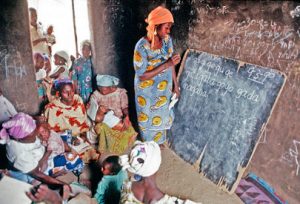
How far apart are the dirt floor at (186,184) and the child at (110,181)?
92 centimetres

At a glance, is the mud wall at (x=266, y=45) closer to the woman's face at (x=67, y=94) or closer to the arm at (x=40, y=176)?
the woman's face at (x=67, y=94)

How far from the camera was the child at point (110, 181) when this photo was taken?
325 cm

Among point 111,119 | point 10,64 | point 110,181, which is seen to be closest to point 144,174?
point 110,181

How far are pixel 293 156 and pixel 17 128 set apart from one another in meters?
2.93

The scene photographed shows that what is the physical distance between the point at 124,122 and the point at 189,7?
2.04m

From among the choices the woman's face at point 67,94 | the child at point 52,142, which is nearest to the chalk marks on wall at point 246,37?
the woman's face at point 67,94

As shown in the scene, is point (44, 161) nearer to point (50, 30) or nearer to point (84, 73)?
point (84, 73)

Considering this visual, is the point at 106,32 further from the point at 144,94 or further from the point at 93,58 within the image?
the point at 144,94

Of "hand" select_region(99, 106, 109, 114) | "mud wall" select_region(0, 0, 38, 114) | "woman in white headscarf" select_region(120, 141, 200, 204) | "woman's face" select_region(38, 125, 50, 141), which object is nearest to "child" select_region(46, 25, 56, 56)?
"mud wall" select_region(0, 0, 38, 114)

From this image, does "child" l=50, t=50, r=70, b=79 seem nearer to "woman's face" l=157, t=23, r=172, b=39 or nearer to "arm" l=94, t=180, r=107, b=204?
"woman's face" l=157, t=23, r=172, b=39

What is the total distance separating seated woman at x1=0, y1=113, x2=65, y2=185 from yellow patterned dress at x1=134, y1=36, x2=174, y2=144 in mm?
1508

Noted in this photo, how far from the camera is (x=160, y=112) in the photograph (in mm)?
4430

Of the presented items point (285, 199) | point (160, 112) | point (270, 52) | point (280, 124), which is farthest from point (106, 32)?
point (285, 199)

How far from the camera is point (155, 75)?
4172 millimetres
